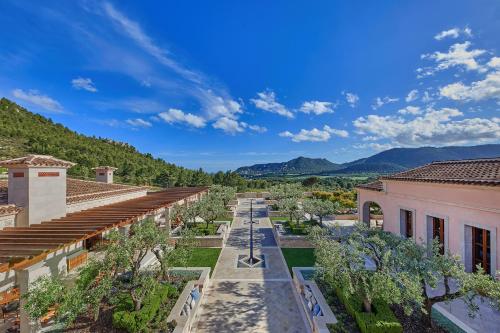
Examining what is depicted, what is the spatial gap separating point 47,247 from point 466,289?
452 inches

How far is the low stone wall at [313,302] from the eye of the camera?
7938mm

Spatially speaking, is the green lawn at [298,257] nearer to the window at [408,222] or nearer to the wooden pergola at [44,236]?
the window at [408,222]

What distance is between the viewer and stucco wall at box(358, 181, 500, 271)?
988 centimetres

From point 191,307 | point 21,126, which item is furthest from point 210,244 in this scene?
point 21,126

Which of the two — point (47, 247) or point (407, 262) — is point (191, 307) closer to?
point (47, 247)

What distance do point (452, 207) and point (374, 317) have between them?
717 centimetres

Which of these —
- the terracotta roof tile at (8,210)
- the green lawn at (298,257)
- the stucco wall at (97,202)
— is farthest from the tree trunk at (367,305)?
the stucco wall at (97,202)

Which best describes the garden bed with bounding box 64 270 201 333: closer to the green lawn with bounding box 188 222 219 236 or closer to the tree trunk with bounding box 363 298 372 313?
the tree trunk with bounding box 363 298 372 313

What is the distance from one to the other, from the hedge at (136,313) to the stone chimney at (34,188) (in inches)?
214

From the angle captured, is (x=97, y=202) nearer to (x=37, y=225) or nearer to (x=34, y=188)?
(x=34, y=188)

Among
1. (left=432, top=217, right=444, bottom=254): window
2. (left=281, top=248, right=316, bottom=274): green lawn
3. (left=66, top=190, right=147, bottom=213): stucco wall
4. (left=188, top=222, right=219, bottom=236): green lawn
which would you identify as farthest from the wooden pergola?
(left=432, top=217, right=444, bottom=254): window

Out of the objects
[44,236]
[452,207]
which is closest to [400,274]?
[452,207]

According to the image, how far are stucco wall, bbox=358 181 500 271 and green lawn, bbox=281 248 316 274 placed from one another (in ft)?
18.8

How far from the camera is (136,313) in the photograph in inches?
313
